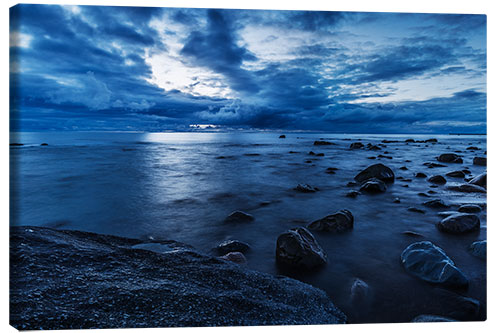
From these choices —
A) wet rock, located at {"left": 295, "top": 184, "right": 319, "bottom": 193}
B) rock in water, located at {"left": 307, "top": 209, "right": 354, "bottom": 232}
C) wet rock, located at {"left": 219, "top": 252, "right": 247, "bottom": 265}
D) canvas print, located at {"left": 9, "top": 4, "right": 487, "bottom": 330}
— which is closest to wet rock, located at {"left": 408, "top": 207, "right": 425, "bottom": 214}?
canvas print, located at {"left": 9, "top": 4, "right": 487, "bottom": 330}

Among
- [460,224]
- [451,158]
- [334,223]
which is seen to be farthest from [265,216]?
[451,158]

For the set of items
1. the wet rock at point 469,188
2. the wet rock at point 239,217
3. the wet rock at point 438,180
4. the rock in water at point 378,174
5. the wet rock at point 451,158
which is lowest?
the wet rock at point 239,217

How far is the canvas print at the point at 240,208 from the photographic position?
2314mm

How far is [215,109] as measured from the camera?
5711 mm

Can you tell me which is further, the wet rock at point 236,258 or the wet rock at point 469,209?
the wet rock at point 469,209

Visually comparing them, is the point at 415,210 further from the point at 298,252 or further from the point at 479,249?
the point at 298,252

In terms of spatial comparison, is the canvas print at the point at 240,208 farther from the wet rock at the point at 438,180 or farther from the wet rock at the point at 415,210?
the wet rock at the point at 438,180

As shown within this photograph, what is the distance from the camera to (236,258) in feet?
10.5

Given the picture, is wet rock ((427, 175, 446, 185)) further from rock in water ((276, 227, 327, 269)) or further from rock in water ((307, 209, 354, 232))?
rock in water ((276, 227, 327, 269))

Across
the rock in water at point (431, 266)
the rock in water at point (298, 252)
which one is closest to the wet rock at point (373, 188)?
the rock in water at point (431, 266)

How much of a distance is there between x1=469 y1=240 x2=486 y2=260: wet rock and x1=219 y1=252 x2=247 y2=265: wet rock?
2.98 metres

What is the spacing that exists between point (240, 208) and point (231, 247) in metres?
1.85

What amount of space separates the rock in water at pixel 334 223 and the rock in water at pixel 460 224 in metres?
1.42

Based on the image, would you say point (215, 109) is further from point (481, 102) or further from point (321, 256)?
point (481, 102)
